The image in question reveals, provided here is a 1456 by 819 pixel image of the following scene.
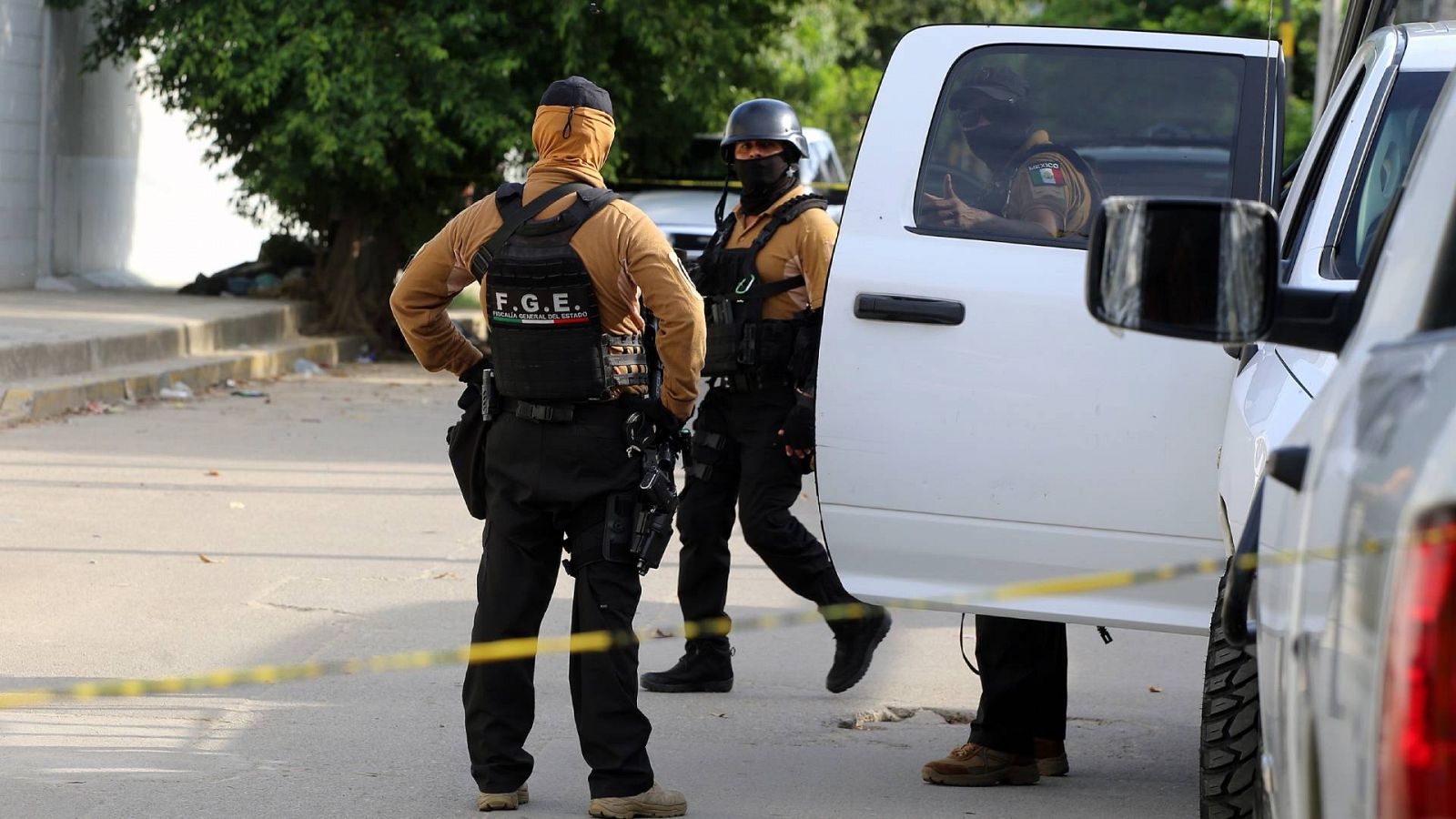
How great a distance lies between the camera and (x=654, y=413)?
454 centimetres

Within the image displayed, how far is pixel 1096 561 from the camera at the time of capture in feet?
13.8

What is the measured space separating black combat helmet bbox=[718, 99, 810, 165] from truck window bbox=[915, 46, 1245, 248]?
1350 millimetres

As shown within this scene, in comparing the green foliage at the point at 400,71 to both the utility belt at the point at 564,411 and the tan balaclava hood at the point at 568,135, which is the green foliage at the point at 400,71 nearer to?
the tan balaclava hood at the point at 568,135

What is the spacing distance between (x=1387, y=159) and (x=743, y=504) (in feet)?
8.30

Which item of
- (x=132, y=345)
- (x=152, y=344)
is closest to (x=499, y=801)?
(x=132, y=345)

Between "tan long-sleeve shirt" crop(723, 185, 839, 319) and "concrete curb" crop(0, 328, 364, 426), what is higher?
"tan long-sleeve shirt" crop(723, 185, 839, 319)

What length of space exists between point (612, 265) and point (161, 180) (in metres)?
16.1

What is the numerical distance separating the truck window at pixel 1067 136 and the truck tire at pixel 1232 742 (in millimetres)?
1397

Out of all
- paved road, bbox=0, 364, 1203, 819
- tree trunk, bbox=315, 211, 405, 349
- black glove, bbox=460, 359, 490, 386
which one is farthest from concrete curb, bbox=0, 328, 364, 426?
black glove, bbox=460, 359, 490, 386

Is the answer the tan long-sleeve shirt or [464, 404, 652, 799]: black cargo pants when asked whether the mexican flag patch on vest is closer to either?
[464, 404, 652, 799]: black cargo pants

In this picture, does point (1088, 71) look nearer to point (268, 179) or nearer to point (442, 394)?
point (442, 394)

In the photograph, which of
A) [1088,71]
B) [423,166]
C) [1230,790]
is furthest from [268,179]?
[1230,790]

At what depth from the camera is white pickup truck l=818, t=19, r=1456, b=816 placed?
4172 mm

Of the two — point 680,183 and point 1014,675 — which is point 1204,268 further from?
point 680,183
